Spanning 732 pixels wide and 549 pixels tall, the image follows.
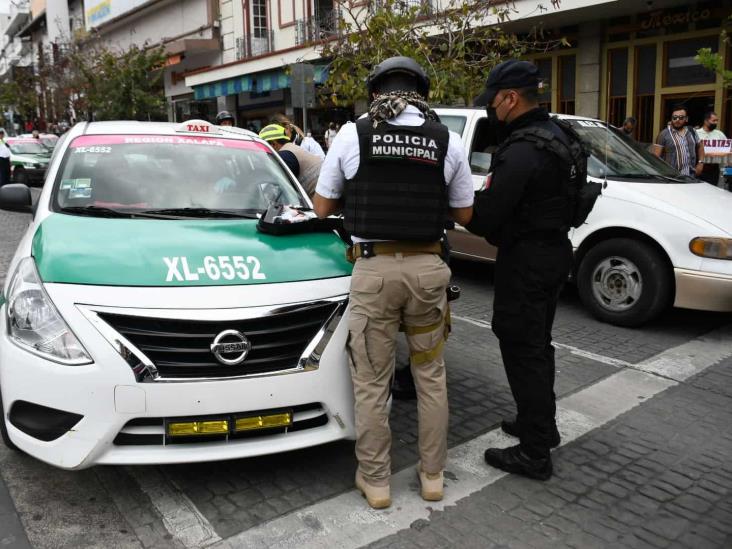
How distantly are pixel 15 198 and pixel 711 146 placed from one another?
955 cm

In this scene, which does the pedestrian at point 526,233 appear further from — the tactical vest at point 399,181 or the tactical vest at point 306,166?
the tactical vest at point 306,166

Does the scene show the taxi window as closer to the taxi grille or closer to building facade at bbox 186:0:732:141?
building facade at bbox 186:0:732:141

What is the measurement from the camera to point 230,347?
2.96 meters

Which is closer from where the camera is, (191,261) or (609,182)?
(191,261)

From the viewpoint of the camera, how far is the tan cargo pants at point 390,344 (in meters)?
3.03

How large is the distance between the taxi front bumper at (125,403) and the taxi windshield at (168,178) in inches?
44.8

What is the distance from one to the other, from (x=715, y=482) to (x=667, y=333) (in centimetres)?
272

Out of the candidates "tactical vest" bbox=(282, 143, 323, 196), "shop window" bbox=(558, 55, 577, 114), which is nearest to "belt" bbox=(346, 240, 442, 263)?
"tactical vest" bbox=(282, 143, 323, 196)

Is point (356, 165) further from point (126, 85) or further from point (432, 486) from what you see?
point (126, 85)

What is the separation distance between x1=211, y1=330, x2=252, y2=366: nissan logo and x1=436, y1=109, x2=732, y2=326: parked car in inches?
136

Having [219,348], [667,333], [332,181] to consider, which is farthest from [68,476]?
[667,333]

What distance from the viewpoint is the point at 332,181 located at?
122 inches

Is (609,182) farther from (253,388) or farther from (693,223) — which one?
(253,388)

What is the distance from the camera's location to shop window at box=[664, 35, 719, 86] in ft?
43.2
